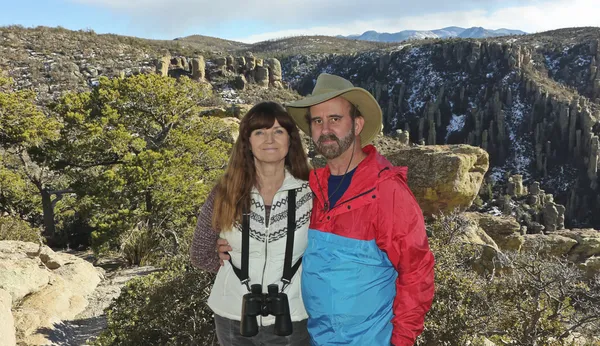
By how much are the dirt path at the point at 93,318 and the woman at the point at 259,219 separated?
3.23m

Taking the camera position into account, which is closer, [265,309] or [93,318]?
[265,309]

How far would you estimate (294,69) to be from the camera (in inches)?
3371

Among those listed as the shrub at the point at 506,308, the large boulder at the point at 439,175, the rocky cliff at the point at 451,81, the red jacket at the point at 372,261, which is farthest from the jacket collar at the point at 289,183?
the rocky cliff at the point at 451,81

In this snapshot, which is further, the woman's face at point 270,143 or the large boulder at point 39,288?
the large boulder at point 39,288

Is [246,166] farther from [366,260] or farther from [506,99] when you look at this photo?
[506,99]

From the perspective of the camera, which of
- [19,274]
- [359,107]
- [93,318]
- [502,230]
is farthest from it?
[502,230]

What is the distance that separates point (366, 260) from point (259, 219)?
56cm

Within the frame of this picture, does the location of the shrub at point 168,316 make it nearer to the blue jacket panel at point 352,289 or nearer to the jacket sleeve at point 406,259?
the blue jacket panel at point 352,289

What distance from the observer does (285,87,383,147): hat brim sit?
2010 mm

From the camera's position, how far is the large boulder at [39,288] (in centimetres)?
490

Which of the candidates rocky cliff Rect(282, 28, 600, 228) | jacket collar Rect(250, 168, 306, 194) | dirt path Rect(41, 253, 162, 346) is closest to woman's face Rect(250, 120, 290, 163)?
jacket collar Rect(250, 168, 306, 194)

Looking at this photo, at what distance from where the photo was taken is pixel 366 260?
5.78ft

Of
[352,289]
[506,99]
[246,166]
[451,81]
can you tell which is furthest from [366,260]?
[451,81]

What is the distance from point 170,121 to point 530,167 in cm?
5519
